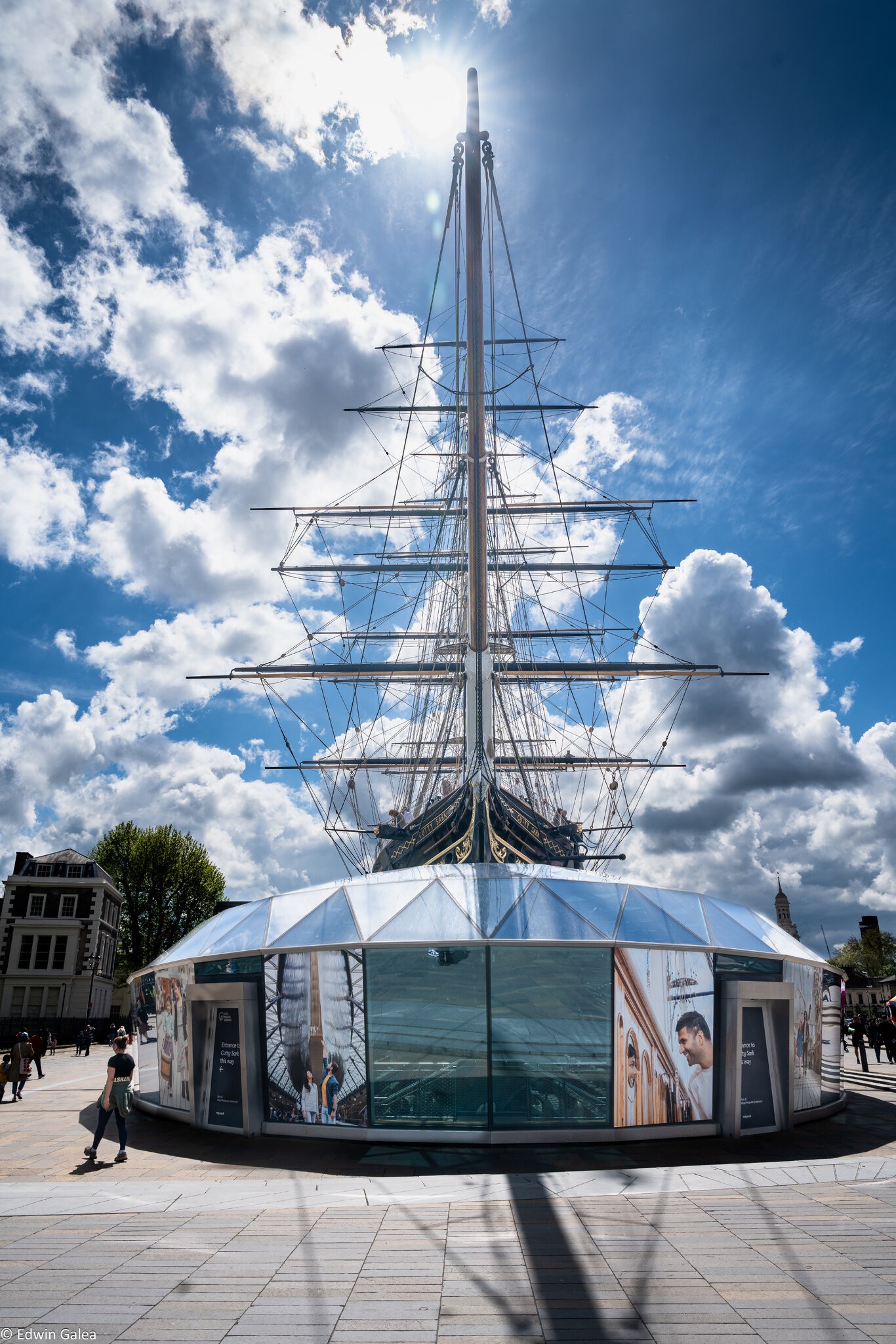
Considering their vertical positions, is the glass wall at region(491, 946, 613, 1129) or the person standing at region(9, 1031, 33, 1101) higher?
the glass wall at region(491, 946, 613, 1129)

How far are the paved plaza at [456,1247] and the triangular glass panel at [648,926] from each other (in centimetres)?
265

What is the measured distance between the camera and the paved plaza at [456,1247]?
4.92 meters

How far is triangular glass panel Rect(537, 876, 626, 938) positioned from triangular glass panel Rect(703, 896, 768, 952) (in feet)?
4.92

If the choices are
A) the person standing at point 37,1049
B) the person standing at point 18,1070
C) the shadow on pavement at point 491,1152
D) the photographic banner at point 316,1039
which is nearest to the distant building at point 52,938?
the person standing at point 37,1049

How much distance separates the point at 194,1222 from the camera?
7.13m

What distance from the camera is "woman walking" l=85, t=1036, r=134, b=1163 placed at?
33.8 ft

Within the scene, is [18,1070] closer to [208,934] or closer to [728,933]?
[208,934]

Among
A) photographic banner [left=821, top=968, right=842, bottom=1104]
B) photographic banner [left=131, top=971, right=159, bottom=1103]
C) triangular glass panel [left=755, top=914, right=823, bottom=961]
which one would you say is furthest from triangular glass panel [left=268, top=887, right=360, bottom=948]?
photographic banner [left=821, top=968, right=842, bottom=1104]

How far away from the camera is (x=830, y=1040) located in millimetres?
14820

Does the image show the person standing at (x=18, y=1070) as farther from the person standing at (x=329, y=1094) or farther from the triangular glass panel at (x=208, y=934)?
the person standing at (x=329, y=1094)

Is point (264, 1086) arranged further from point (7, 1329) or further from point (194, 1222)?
point (7, 1329)

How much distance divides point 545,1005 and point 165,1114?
24.2ft

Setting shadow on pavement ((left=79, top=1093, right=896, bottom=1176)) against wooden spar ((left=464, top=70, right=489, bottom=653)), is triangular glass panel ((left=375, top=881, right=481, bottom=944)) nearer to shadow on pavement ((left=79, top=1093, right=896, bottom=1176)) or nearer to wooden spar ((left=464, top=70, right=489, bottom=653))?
shadow on pavement ((left=79, top=1093, right=896, bottom=1176))

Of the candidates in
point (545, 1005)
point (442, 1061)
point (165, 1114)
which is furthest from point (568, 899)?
point (165, 1114)
